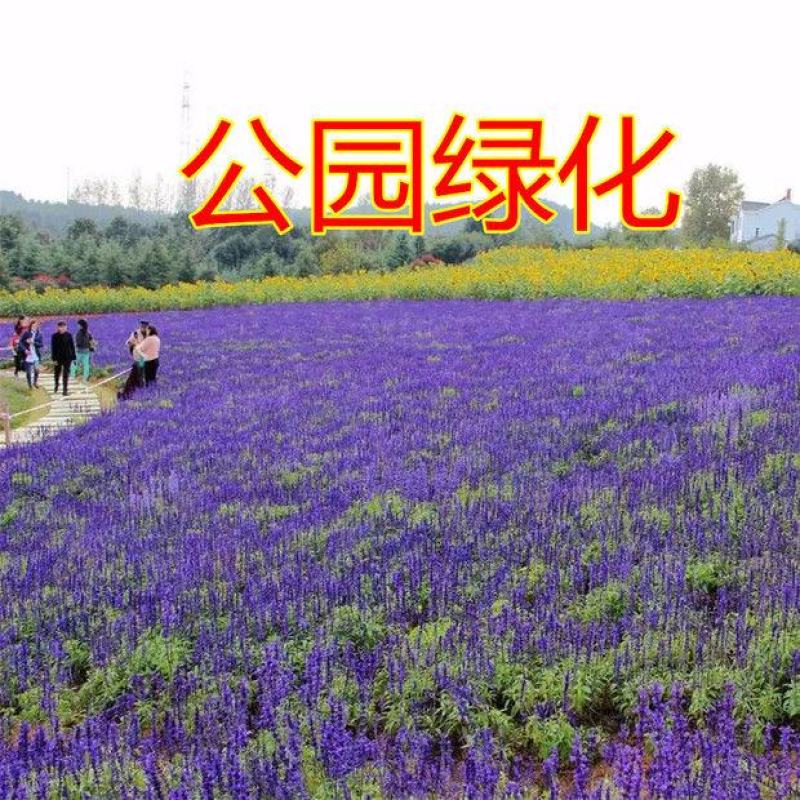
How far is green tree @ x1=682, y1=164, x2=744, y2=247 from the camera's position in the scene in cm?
8269

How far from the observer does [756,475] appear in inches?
237

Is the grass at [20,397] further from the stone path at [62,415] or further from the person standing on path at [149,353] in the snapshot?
the person standing on path at [149,353]

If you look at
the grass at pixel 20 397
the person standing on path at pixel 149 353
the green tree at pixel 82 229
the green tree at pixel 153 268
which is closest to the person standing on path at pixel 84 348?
the grass at pixel 20 397

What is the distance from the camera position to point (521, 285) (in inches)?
1294

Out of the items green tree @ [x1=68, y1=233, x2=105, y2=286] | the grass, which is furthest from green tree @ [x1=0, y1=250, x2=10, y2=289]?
the grass

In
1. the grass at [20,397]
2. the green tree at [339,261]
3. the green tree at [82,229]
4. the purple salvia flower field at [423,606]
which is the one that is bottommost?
the grass at [20,397]

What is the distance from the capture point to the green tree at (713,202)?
271ft

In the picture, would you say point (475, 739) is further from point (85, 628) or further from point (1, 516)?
point (1, 516)

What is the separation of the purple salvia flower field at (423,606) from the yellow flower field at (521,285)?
19.2 meters

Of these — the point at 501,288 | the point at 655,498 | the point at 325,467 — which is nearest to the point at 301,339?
the point at 501,288

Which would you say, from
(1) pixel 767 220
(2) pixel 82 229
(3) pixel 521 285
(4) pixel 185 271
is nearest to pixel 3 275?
(4) pixel 185 271

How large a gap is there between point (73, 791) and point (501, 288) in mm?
31117

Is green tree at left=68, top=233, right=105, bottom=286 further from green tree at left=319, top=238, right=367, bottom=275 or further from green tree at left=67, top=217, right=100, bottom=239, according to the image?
green tree at left=67, top=217, right=100, bottom=239

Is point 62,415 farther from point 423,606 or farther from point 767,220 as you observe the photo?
point 767,220
